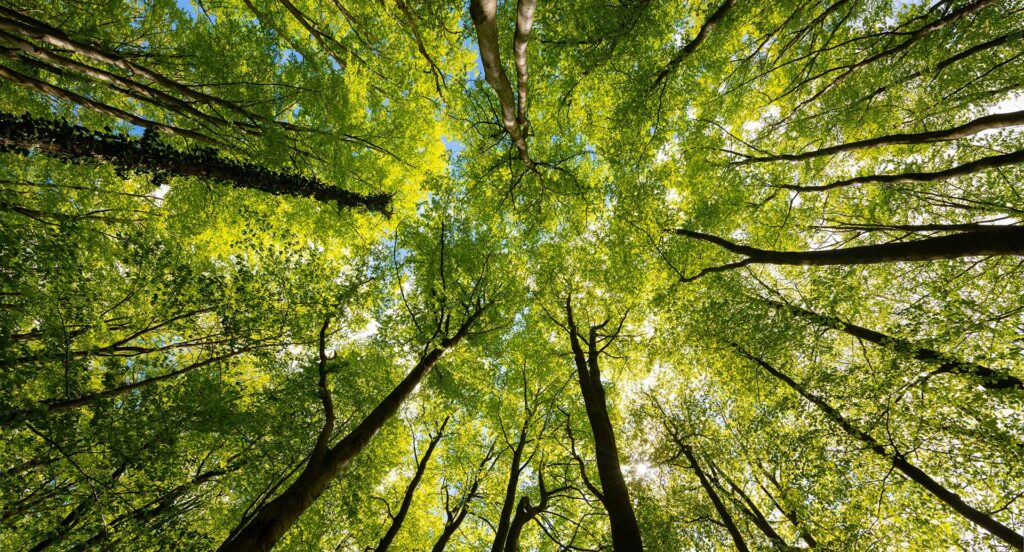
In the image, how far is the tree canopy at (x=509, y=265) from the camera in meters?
5.34

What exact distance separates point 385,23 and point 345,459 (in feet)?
30.5

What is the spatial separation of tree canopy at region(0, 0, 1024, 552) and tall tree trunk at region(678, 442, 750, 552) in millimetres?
182

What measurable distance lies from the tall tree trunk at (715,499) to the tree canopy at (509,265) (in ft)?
0.60

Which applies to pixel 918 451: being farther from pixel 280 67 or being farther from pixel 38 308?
pixel 280 67

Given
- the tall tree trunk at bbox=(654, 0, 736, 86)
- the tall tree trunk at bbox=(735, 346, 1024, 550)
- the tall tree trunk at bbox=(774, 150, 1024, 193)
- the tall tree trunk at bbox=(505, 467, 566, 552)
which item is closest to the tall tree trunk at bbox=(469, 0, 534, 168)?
the tall tree trunk at bbox=(654, 0, 736, 86)

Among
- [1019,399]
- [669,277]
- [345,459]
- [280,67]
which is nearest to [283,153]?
[280,67]

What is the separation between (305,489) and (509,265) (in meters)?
7.68

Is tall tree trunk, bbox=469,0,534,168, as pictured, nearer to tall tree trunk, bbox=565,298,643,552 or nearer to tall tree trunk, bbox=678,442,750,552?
tall tree trunk, bbox=565,298,643,552

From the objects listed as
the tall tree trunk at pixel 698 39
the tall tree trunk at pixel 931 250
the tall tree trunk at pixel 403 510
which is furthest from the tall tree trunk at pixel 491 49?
the tall tree trunk at pixel 403 510

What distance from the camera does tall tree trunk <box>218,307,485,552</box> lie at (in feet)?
14.3

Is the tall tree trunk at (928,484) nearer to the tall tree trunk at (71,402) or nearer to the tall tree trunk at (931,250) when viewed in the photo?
the tall tree trunk at (931,250)

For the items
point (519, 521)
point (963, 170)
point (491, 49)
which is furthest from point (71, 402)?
point (963, 170)

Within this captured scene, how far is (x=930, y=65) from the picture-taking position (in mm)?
6305

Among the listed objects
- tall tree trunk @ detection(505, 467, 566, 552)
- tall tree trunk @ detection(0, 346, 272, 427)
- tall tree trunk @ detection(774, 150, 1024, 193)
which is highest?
tall tree trunk @ detection(774, 150, 1024, 193)
